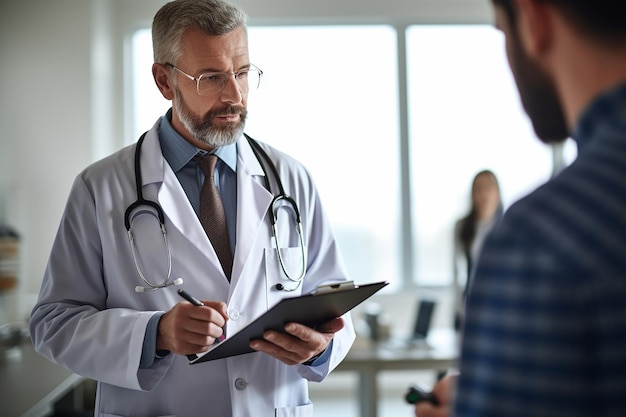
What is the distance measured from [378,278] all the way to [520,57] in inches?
183

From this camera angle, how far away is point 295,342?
132cm

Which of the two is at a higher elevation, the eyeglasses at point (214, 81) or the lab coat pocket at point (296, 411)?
the eyeglasses at point (214, 81)

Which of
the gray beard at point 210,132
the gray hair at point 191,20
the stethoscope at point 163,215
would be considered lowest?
the stethoscope at point 163,215

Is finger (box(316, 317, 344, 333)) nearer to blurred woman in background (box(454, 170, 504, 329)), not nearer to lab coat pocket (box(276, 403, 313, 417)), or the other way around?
lab coat pocket (box(276, 403, 313, 417))

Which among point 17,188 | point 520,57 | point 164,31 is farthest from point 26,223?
point 520,57

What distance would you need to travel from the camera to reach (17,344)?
3.32 metres

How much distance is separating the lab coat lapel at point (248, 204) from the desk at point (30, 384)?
0.95m

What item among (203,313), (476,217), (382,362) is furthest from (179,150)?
(476,217)

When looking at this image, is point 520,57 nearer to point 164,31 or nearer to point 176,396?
point 176,396

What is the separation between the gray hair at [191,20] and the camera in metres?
1.58

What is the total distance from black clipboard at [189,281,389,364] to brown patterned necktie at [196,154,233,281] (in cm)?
24

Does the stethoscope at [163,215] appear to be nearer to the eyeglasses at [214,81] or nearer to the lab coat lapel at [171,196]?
the lab coat lapel at [171,196]

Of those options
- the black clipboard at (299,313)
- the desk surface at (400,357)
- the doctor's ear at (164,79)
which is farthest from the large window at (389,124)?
the black clipboard at (299,313)

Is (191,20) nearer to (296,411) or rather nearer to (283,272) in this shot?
(283,272)
